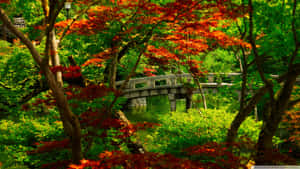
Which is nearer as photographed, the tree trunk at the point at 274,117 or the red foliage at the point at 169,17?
the red foliage at the point at 169,17

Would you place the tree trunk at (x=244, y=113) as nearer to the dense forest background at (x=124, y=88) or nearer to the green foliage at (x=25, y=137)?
the dense forest background at (x=124, y=88)

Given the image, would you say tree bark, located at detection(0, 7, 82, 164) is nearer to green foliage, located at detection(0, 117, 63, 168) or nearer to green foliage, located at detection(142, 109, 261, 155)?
green foliage, located at detection(0, 117, 63, 168)

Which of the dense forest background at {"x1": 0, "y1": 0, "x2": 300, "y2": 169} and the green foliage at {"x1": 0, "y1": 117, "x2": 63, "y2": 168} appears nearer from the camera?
the dense forest background at {"x1": 0, "y1": 0, "x2": 300, "y2": 169}

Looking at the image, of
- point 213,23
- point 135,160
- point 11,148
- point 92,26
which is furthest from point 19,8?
point 135,160

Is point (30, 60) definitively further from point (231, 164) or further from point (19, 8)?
point (231, 164)

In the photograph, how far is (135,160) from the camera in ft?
10.1

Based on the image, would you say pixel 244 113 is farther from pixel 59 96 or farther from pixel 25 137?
pixel 25 137

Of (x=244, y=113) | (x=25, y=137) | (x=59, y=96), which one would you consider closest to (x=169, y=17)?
(x=244, y=113)

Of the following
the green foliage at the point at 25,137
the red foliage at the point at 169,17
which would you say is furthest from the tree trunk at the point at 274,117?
the green foliage at the point at 25,137

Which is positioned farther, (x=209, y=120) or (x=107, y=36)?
(x=107, y=36)

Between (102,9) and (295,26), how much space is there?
383 centimetres

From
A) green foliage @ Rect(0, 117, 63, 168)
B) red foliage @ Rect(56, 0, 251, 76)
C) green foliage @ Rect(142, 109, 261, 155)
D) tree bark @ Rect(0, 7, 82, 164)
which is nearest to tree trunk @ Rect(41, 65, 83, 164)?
tree bark @ Rect(0, 7, 82, 164)

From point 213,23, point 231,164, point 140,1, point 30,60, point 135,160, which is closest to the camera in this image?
point 135,160

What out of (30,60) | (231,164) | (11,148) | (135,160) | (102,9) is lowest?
(11,148)
